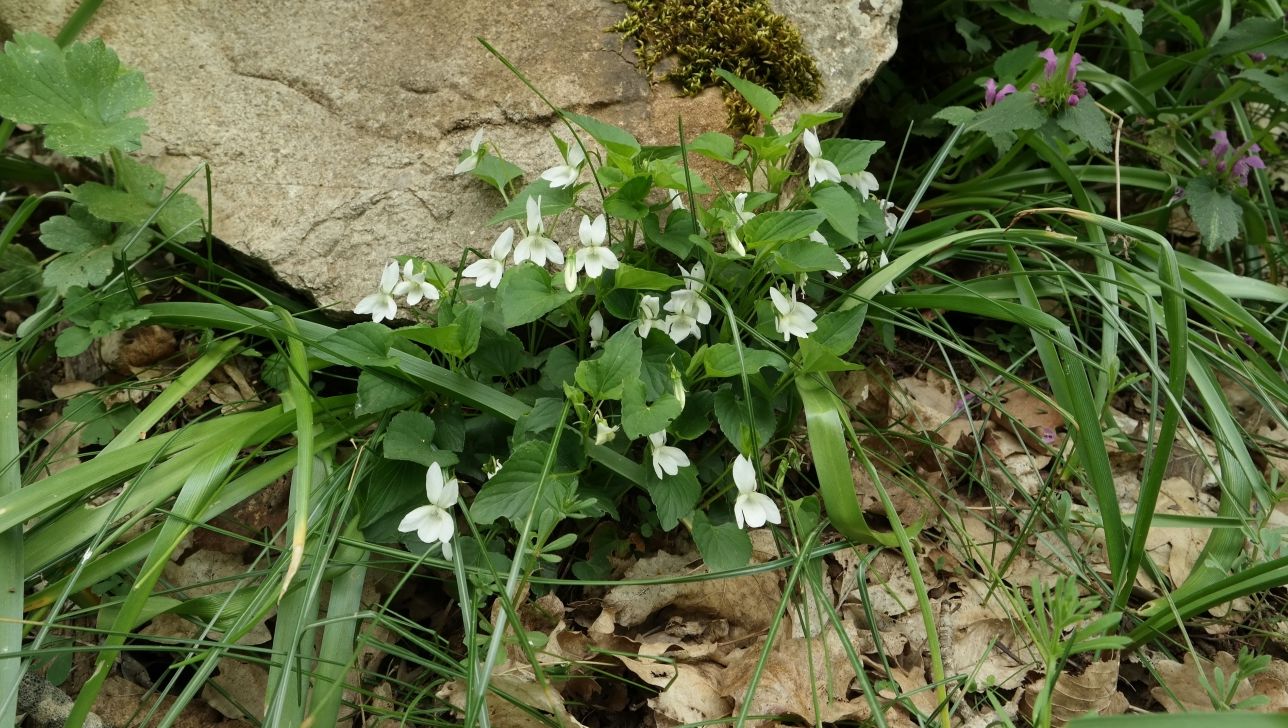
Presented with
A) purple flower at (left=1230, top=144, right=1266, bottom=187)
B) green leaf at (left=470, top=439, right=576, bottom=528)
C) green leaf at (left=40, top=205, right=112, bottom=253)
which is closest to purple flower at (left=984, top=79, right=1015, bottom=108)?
purple flower at (left=1230, top=144, right=1266, bottom=187)

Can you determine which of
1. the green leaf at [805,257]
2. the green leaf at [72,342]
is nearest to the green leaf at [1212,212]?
the green leaf at [805,257]

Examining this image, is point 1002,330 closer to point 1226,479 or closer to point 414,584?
point 1226,479

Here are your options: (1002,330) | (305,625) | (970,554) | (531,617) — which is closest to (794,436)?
(970,554)

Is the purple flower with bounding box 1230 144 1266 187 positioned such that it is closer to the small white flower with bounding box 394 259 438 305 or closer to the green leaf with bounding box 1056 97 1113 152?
the green leaf with bounding box 1056 97 1113 152

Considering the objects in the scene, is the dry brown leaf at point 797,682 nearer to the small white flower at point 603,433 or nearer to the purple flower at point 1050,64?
the small white flower at point 603,433

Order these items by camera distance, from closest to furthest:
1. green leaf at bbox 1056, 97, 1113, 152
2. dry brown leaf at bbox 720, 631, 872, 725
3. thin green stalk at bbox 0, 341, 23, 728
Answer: thin green stalk at bbox 0, 341, 23, 728
dry brown leaf at bbox 720, 631, 872, 725
green leaf at bbox 1056, 97, 1113, 152

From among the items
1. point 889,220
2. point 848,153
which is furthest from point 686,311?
point 889,220
